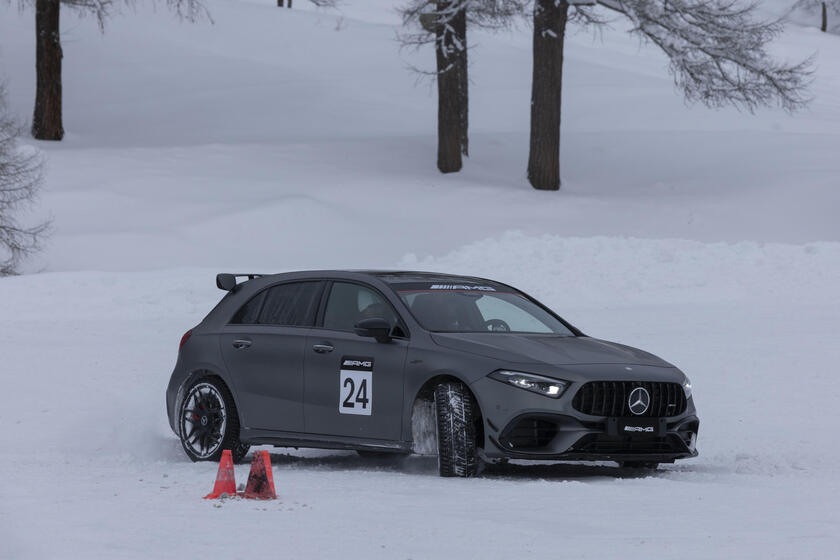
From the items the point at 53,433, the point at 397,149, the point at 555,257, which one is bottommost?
the point at 53,433

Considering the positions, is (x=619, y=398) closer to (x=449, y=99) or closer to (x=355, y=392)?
(x=355, y=392)

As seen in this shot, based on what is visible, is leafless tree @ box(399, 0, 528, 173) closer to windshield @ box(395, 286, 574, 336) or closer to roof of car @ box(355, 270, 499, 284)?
roof of car @ box(355, 270, 499, 284)

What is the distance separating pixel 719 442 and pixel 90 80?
35.8 metres

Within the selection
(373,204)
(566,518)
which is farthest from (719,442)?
(373,204)

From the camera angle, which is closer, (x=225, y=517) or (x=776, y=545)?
(x=776, y=545)

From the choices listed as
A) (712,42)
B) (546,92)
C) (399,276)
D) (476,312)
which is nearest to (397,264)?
(546,92)

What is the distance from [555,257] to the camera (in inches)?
859

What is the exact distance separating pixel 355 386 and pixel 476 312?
102cm

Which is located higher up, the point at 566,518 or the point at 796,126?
the point at 796,126

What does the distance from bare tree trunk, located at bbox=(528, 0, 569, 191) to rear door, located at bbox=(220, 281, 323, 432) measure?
1898 cm

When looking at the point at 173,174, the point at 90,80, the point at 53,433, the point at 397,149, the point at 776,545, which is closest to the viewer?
the point at 776,545

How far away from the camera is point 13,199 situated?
2534cm

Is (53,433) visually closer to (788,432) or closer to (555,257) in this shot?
(788,432)

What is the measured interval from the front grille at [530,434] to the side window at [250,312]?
8.61 ft
